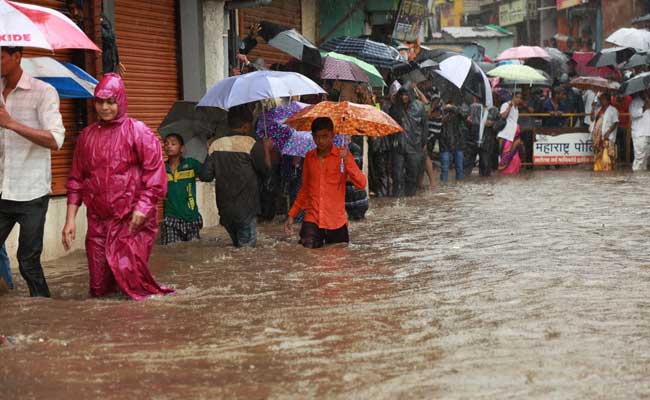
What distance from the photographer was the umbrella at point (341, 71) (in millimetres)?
13781

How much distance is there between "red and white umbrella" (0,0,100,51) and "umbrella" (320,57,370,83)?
20.5ft

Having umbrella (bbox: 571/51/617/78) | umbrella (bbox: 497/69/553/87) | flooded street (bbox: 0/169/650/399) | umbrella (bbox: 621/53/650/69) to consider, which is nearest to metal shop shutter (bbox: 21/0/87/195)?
flooded street (bbox: 0/169/650/399)

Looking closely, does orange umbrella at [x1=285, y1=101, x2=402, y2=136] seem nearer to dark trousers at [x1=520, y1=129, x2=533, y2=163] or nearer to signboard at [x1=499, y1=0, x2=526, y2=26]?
dark trousers at [x1=520, y1=129, x2=533, y2=163]

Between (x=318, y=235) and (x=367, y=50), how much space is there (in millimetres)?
5917

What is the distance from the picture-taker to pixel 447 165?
2033cm

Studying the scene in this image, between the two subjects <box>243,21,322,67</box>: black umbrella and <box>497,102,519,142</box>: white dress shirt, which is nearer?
<box>243,21,322,67</box>: black umbrella

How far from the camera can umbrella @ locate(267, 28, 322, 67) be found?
13516mm

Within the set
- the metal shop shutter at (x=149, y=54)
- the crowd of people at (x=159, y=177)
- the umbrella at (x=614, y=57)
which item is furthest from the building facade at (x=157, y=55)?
the umbrella at (x=614, y=57)

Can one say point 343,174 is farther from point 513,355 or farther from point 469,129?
point 469,129

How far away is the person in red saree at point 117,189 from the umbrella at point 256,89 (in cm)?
257

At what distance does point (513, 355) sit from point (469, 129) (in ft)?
53.4

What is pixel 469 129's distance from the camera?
21.7m

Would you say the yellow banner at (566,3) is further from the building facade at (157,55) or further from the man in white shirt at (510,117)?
the building facade at (157,55)

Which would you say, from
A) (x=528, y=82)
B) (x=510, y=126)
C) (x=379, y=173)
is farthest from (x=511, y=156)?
(x=379, y=173)
